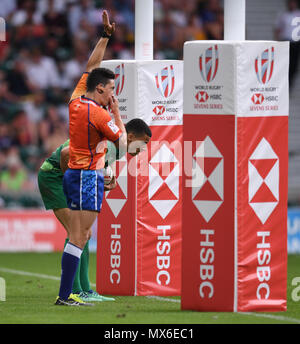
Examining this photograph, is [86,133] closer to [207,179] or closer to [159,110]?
[207,179]

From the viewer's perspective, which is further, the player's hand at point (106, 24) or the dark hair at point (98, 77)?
the player's hand at point (106, 24)

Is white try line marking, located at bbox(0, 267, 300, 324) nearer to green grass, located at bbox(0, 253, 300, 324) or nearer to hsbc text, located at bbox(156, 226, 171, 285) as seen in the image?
green grass, located at bbox(0, 253, 300, 324)

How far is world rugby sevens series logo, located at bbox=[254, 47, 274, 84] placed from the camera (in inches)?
324

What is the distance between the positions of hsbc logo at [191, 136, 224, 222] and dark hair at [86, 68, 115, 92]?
1.09 meters

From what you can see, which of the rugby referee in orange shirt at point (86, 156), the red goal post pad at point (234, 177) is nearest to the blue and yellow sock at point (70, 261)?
the rugby referee in orange shirt at point (86, 156)

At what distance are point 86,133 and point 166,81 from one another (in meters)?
2.10

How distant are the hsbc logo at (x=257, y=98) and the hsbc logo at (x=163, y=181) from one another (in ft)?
7.43

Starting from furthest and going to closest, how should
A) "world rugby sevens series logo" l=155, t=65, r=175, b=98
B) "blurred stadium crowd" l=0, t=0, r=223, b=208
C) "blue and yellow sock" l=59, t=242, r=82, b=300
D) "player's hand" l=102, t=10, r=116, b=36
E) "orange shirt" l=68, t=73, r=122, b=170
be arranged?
"blurred stadium crowd" l=0, t=0, r=223, b=208 < "world rugby sevens series logo" l=155, t=65, r=175, b=98 < "player's hand" l=102, t=10, r=116, b=36 < "blue and yellow sock" l=59, t=242, r=82, b=300 < "orange shirt" l=68, t=73, r=122, b=170

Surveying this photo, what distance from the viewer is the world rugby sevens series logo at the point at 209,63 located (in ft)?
26.7

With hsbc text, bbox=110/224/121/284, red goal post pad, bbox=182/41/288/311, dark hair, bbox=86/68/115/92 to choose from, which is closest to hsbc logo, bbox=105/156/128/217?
hsbc text, bbox=110/224/121/284

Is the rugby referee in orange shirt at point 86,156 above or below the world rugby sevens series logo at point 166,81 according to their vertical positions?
below

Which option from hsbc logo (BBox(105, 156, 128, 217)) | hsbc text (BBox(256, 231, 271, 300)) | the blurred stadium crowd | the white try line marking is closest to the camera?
the white try line marking

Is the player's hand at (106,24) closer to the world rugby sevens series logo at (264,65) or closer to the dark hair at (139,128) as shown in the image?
the dark hair at (139,128)

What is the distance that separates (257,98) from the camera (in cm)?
823
